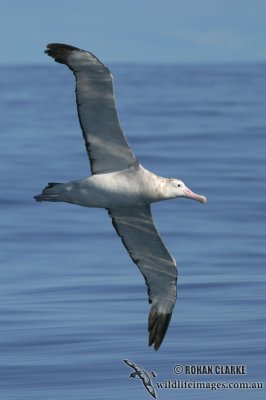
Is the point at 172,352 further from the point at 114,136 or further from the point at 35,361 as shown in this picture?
the point at 114,136

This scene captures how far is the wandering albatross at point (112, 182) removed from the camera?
13477 millimetres

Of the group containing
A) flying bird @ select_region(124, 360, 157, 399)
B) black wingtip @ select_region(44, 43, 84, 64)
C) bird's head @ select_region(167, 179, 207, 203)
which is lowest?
flying bird @ select_region(124, 360, 157, 399)

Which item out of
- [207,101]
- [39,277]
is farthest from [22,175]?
[207,101]

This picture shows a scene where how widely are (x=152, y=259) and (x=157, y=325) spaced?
31.8 inches

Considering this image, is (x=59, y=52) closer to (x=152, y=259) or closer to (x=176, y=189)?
(x=176, y=189)

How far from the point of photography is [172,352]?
1622cm

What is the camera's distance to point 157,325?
50.4ft

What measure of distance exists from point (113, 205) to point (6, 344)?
2.74m

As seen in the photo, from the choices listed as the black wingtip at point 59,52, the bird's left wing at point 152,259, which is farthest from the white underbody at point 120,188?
the black wingtip at point 59,52

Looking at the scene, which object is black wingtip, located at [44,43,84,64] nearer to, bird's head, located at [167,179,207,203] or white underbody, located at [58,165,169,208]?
white underbody, located at [58,165,169,208]

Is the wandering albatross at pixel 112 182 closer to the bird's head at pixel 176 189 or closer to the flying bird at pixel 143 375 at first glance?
the bird's head at pixel 176 189

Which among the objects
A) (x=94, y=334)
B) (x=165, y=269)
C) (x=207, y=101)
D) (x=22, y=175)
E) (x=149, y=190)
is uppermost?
(x=149, y=190)

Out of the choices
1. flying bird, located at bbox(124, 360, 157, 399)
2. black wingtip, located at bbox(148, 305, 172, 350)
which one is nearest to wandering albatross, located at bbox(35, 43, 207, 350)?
black wingtip, located at bbox(148, 305, 172, 350)

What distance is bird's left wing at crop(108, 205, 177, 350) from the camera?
1476cm
